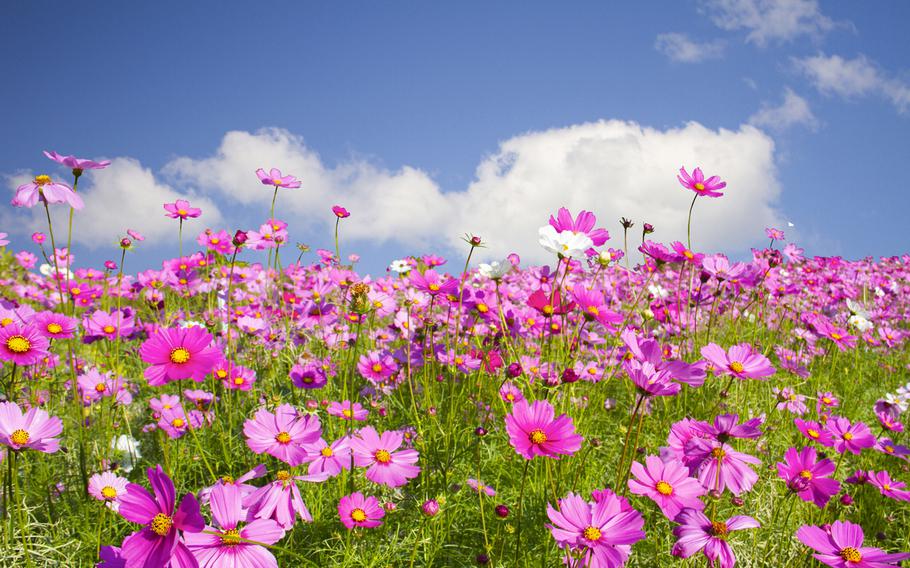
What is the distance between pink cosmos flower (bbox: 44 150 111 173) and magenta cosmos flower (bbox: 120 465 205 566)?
1.16 metres

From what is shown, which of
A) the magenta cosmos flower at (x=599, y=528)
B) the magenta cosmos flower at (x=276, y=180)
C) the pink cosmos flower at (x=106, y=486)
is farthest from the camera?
the magenta cosmos flower at (x=276, y=180)

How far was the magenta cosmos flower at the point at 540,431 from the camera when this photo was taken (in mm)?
1112

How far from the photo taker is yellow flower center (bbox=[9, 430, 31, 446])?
1.21 meters

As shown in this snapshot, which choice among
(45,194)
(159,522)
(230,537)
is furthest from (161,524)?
(45,194)

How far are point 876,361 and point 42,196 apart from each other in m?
A: 5.85

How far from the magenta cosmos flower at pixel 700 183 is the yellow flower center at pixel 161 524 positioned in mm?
1873

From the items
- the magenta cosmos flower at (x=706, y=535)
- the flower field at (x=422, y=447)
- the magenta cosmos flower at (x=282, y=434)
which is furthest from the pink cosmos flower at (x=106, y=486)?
the magenta cosmos flower at (x=706, y=535)

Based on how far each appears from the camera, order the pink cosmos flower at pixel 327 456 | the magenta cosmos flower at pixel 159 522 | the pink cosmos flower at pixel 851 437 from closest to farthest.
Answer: the magenta cosmos flower at pixel 159 522
the pink cosmos flower at pixel 327 456
the pink cosmos flower at pixel 851 437

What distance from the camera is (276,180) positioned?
2215 millimetres

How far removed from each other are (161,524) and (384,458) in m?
0.68

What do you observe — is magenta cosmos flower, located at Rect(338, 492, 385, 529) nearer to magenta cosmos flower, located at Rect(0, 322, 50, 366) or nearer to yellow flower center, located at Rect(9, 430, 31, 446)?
yellow flower center, located at Rect(9, 430, 31, 446)

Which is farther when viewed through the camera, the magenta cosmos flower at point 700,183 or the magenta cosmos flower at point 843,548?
the magenta cosmos flower at point 700,183

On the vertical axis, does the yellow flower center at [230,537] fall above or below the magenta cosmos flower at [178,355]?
below

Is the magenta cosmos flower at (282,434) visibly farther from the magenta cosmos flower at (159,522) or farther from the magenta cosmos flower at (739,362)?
the magenta cosmos flower at (739,362)
